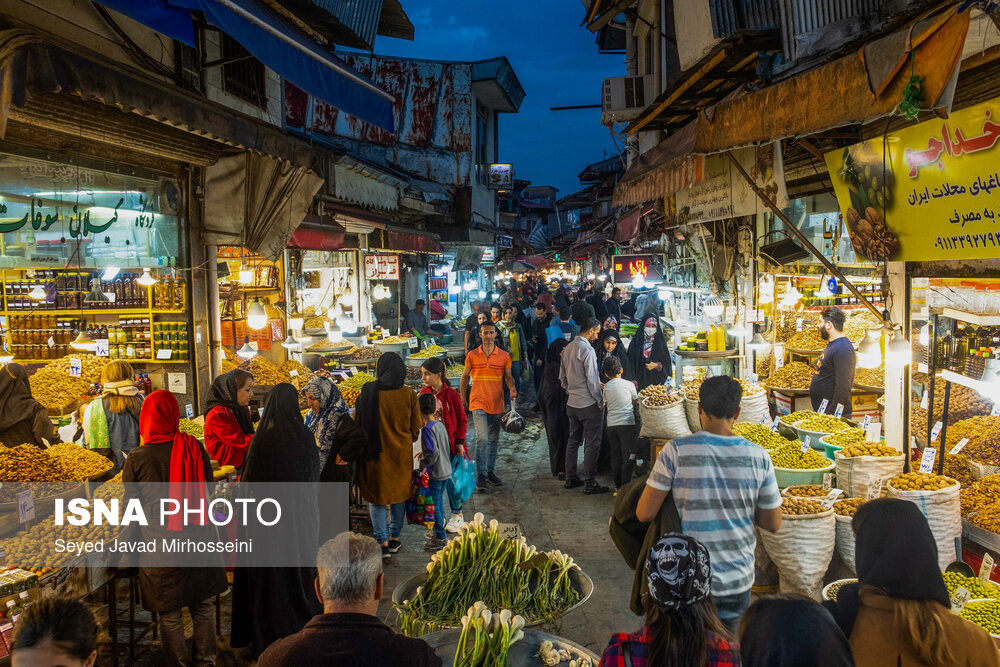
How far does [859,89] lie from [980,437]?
A: 3402mm

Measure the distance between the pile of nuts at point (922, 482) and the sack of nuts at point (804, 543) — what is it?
18.6 inches

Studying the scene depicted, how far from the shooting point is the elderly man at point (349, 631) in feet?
7.44

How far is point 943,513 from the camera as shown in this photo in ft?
13.5

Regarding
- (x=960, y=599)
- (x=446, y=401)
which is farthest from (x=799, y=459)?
(x=446, y=401)

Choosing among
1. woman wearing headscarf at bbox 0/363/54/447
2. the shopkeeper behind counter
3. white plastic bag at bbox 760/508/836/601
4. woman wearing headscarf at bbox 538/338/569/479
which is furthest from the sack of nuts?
woman wearing headscarf at bbox 0/363/54/447

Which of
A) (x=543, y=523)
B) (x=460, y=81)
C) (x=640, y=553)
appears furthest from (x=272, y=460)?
(x=460, y=81)

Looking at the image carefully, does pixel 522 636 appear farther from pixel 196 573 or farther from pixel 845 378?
pixel 845 378

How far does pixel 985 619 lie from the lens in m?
3.38

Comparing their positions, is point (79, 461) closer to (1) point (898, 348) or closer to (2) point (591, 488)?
(2) point (591, 488)

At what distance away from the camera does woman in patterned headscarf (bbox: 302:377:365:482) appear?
600cm

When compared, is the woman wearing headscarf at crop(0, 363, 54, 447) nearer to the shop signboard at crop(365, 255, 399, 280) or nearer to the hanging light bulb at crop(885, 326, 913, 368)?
the hanging light bulb at crop(885, 326, 913, 368)

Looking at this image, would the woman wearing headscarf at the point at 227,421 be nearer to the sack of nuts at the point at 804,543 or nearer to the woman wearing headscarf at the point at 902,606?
the sack of nuts at the point at 804,543

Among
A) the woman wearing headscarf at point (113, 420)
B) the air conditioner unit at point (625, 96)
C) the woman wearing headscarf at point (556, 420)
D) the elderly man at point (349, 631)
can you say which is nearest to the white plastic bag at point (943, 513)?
the elderly man at point (349, 631)

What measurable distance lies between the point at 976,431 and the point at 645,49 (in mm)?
10943
